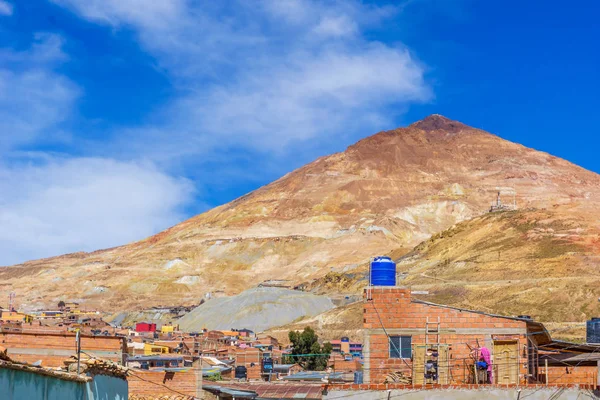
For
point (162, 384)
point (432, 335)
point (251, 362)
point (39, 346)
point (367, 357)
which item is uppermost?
point (432, 335)

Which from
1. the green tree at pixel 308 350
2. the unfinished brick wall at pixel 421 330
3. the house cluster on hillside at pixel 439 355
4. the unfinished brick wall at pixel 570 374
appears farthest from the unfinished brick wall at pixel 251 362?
the unfinished brick wall at pixel 570 374

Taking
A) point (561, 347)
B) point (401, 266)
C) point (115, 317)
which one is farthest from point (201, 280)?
point (561, 347)

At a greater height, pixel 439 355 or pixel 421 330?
pixel 421 330

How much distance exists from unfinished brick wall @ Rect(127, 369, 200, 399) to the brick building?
24.9 feet

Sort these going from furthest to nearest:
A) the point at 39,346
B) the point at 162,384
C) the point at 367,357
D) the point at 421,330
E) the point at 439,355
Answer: the point at 162,384
the point at 39,346
the point at 367,357
the point at 421,330
the point at 439,355

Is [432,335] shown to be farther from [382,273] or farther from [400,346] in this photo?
[382,273]

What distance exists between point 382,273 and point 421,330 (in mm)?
1441

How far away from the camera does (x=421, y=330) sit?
1805 cm

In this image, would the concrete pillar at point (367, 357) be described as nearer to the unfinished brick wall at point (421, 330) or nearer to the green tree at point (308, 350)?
the unfinished brick wall at point (421, 330)

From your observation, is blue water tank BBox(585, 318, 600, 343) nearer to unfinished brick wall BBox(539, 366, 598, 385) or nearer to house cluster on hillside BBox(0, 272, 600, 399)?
house cluster on hillside BBox(0, 272, 600, 399)

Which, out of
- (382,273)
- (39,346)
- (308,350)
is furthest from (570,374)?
(308,350)

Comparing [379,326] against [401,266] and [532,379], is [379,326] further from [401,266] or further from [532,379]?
[401,266]

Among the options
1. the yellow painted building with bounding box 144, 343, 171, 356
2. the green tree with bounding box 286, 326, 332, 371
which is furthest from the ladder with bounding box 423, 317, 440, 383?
the green tree with bounding box 286, 326, 332, 371

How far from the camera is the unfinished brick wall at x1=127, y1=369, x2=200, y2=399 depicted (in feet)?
77.3
